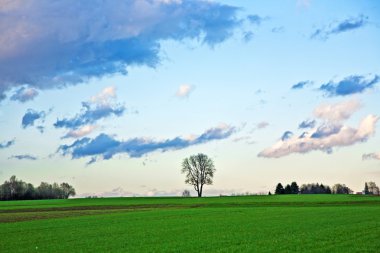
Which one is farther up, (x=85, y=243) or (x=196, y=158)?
(x=196, y=158)

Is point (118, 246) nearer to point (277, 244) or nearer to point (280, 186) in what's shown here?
point (277, 244)

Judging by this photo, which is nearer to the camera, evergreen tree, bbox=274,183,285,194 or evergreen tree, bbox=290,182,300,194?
evergreen tree, bbox=274,183,285,194

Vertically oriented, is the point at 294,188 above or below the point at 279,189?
above

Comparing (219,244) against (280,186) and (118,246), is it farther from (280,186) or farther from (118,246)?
(280,186)

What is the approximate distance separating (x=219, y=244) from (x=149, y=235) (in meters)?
8.83

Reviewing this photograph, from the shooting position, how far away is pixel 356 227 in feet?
127

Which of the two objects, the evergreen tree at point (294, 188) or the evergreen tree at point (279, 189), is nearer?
the evergreen tree at point (279, 189)

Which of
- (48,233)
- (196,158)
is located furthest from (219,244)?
(196,158)

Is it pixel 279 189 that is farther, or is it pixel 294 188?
pixel 294 188

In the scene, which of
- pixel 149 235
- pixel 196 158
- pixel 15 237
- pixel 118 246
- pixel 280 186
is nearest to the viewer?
pixel 118 246

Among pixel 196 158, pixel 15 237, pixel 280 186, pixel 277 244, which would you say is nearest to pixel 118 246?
pixel 277 244

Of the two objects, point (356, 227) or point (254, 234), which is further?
point (356, 227)

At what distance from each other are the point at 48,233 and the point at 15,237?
10.5 ft

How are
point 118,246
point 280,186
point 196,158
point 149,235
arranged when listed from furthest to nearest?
1. point 280,186
2. point 196,158
3. point 149,235
4. point 118,246
